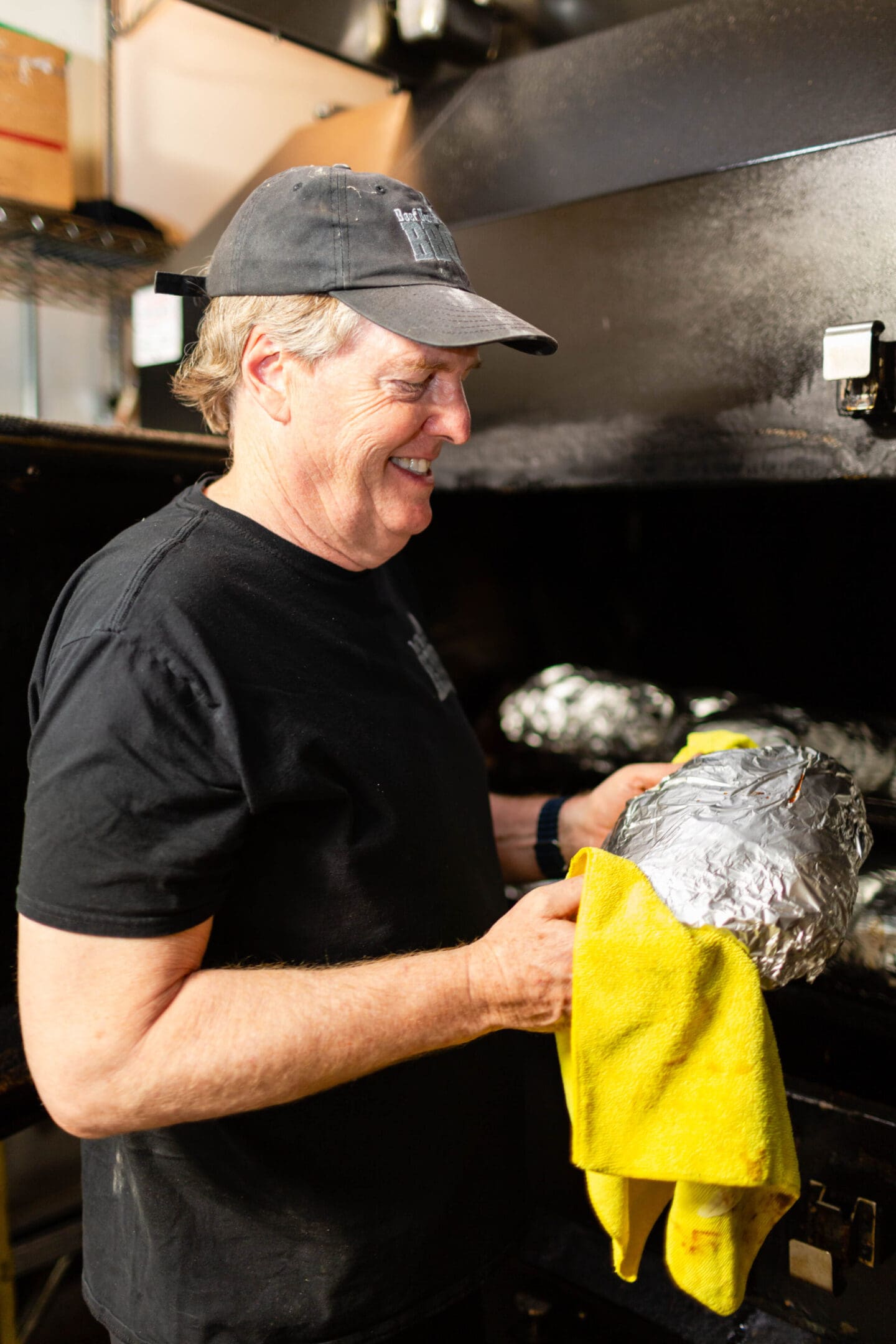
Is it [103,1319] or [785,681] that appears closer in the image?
[103,1319]

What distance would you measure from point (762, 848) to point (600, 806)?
0.35 meters

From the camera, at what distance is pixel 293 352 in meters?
0.91

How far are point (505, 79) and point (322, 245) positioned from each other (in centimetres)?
81

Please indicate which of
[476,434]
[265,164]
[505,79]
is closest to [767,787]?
[476,434]

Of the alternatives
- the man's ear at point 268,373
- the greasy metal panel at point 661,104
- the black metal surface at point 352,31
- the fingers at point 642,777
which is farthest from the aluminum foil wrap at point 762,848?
the black metal surface at point 352,31

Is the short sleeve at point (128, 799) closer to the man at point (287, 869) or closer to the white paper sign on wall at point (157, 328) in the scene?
the man at point (287, 869)

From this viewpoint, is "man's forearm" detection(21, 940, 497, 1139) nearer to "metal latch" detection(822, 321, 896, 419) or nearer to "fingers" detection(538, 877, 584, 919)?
"fingers" detection(538, 877, 584, 919)

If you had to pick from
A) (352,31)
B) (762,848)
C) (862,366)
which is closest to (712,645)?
(862,366)

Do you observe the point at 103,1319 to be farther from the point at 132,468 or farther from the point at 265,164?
the point at 265,164

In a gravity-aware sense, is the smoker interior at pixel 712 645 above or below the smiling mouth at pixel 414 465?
below

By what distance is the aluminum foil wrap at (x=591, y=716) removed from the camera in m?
1.53

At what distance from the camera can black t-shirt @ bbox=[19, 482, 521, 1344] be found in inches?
29.7

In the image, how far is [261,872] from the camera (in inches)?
34.2

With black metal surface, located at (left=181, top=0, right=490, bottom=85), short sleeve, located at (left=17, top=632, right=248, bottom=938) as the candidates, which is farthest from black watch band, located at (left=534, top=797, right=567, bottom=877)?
black metal surface, located at (left=181, top=0, right=490, bottom=85)
